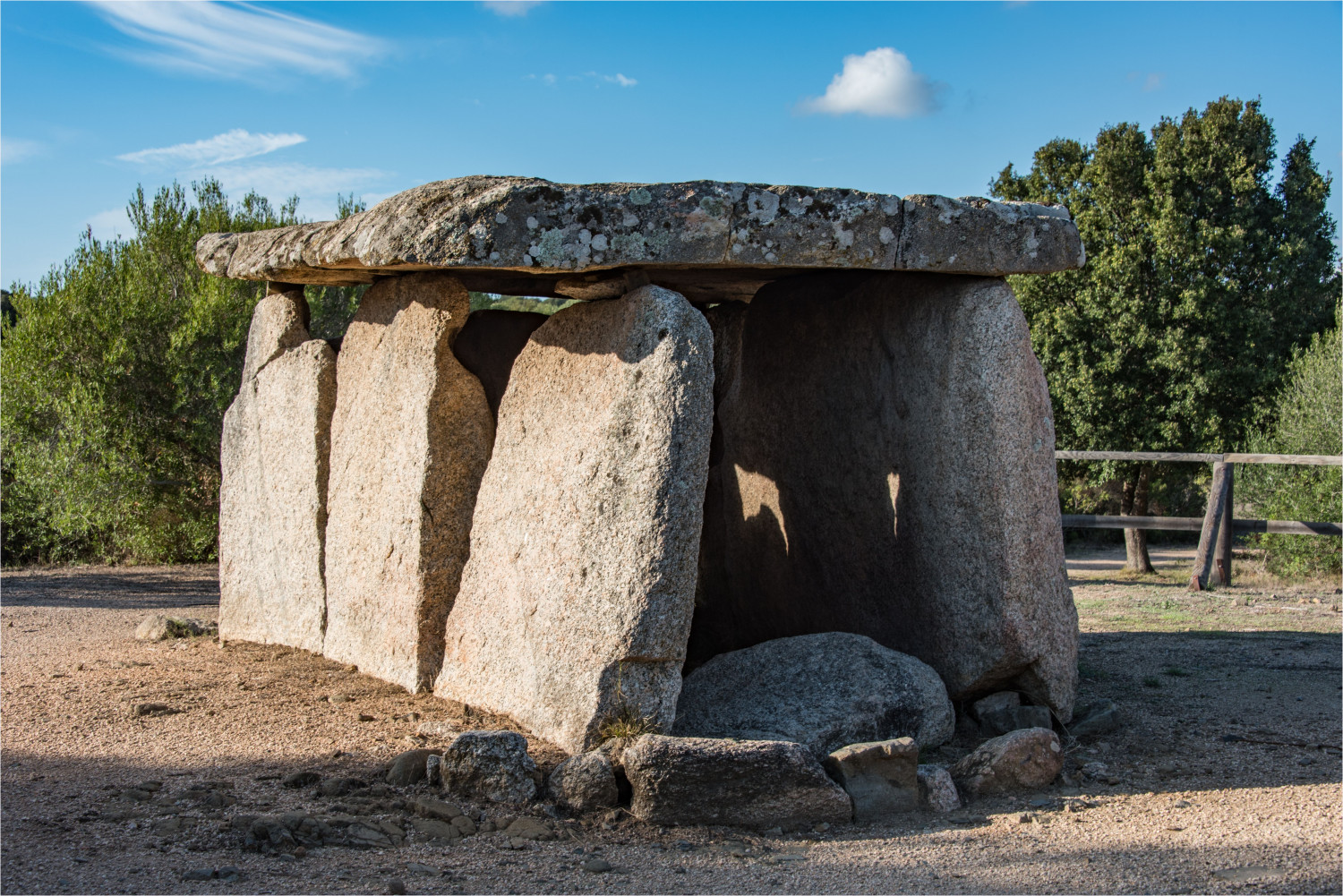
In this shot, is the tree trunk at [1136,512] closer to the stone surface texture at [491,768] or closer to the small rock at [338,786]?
the stone surface texture at [491,768]

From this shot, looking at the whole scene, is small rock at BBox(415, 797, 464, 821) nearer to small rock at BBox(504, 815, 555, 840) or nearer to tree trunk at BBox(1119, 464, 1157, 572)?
small rock at BBox(504, 815, 555, 840)

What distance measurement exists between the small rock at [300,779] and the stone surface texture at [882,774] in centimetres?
187

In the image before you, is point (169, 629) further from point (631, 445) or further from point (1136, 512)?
point (1136, 512)

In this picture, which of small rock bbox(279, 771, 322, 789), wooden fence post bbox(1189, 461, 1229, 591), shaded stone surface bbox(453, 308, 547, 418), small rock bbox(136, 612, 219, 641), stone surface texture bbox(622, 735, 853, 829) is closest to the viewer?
stone surface texture bbox(622, 735, 853, 829)

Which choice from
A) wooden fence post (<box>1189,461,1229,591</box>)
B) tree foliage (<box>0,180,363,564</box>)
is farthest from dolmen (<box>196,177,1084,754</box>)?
wooden fence post (<box>1189,461,1229,591</box>)

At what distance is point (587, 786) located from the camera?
390 centimetres

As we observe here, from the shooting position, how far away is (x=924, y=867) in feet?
11.5

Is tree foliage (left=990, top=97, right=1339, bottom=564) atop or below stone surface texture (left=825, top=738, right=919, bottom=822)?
atop

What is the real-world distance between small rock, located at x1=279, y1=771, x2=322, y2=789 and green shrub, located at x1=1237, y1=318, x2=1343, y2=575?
1080cm

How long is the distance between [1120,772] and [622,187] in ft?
10.1

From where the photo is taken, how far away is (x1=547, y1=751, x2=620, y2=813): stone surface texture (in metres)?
3.89

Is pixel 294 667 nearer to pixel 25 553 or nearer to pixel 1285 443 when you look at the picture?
pixel 25 553

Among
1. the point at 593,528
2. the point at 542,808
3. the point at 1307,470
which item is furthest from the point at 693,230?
the point at 1307,470

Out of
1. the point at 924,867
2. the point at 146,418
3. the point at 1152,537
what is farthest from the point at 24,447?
the point at 1152,537
